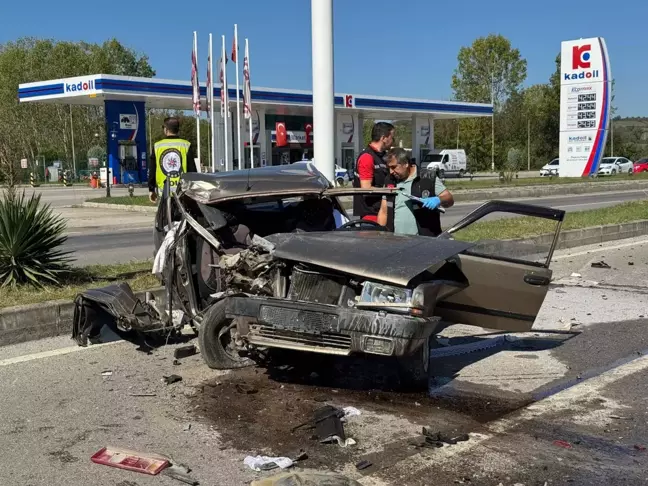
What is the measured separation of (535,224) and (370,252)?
31.6 ft

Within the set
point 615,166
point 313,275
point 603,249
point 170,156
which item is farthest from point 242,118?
point 313,275

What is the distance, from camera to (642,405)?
15.5ft

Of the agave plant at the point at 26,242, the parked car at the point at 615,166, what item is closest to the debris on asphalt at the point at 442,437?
the agave plant at the point at 26,242

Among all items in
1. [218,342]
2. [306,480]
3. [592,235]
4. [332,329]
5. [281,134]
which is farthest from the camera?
[281,134]

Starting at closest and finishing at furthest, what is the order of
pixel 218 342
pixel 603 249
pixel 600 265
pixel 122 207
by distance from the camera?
pixel 218 342, pixel 600 265, pixel 603 249, pixel 122 207

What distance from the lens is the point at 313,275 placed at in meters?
4.71

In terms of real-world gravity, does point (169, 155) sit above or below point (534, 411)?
above

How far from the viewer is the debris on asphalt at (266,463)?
3.72 m

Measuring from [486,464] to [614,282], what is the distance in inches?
252

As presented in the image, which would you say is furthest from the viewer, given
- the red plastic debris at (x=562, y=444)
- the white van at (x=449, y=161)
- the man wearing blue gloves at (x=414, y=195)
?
the white van at (x=449, y=161)

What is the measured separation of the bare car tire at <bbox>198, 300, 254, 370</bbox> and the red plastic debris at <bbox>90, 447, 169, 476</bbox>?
1428 mm

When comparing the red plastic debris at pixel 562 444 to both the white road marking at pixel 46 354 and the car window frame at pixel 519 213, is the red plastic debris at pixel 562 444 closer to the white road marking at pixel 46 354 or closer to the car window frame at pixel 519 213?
the car window frame at pixel 519 213

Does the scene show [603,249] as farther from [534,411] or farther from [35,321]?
[35,321]

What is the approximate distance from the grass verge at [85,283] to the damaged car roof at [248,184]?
7.26ft
